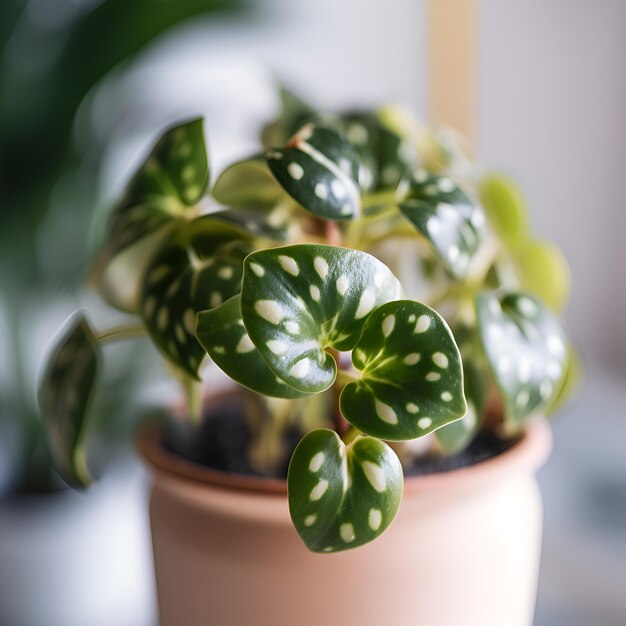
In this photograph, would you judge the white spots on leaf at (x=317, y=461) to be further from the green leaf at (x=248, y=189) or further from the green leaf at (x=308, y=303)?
the green leaf at (x=248, y=189)

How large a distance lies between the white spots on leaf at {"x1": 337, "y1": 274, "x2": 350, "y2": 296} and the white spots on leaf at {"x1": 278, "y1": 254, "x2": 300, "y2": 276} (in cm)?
2

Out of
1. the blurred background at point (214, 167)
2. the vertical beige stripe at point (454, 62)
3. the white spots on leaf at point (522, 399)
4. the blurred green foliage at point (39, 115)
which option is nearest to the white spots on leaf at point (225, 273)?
the white spots on leaf at point (522, 399)

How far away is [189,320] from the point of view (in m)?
0.47

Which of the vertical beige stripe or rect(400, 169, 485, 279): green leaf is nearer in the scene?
rect(400, 169, 485, 279): green leaf

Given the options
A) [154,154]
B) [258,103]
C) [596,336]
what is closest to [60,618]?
[154,154]

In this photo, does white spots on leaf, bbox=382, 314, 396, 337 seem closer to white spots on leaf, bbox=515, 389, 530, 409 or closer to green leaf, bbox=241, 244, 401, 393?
green leaf, bbox=241, 244, 401, 393

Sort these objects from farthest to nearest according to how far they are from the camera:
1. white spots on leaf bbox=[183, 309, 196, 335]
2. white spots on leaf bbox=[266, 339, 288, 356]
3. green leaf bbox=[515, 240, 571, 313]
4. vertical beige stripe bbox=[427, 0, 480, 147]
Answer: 1. vertical beige stripe bbox=[427, 0, 480, 147]
2. green leaf bbox=[515, 240, 571, 313]
3. white spots on leaf bbox=[183, 309, 196, 335]
4. white spots on leaf bbox=[266, 339, 288, 356]

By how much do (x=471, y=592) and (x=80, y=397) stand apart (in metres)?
0.31

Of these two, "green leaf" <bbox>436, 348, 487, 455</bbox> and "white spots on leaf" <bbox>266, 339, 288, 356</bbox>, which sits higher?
"white spots on leaf" <bbox>266, 339, 288, 356</bbox>

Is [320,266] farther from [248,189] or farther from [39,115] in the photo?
[39,115]

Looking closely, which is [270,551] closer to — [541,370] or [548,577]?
[541,370]

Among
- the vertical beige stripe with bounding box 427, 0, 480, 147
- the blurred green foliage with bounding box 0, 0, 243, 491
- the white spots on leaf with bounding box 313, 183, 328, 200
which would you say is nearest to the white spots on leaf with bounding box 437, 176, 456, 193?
the white spots on leaf with bounding box 313, 183, 328, 200

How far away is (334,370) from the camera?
0.38 m

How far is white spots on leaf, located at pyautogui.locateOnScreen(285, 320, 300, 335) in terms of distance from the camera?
36cm
